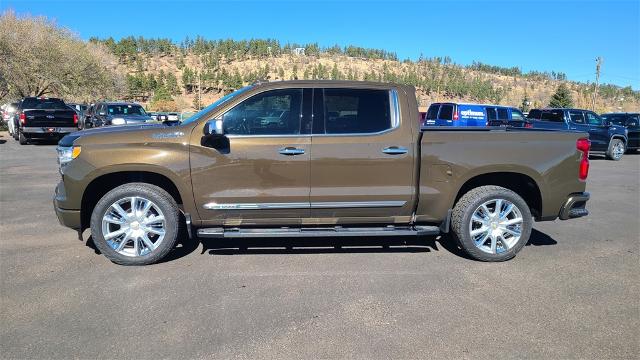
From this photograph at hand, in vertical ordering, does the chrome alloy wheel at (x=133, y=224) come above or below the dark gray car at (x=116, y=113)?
below

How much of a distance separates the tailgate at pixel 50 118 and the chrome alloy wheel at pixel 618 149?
69.5 ft

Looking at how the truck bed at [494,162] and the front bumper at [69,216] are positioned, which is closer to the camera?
the front bumper at [69,216]

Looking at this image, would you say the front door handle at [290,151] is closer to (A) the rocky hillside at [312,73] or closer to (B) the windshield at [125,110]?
(B) the windshield at [125,110]

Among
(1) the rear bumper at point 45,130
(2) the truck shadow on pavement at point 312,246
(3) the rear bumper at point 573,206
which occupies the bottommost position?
(2) the truck shadow on pavement at point 312,246

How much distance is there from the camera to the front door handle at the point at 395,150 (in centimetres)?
473

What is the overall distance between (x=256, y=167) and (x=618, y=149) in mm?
17597

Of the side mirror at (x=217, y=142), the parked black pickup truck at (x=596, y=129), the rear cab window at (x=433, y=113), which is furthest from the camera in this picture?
the rear cab window at (x=433, y=113)

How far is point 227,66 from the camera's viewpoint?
8650 cm

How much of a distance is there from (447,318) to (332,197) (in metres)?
1.71

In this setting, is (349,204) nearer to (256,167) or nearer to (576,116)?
(256,167)

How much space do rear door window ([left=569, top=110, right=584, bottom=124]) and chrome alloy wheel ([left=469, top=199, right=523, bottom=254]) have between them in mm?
14826

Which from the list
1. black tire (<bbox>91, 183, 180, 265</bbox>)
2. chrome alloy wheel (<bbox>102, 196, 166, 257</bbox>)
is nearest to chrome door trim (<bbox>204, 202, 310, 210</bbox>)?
black tire (<bbox>91, 183, 180, 265</bbox>)

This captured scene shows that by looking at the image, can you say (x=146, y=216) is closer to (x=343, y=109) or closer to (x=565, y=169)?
(x=343, y=109)

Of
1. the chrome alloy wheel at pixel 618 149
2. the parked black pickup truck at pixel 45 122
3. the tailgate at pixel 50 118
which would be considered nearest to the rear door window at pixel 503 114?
the chrome alloy wheel at pixel 618 149
